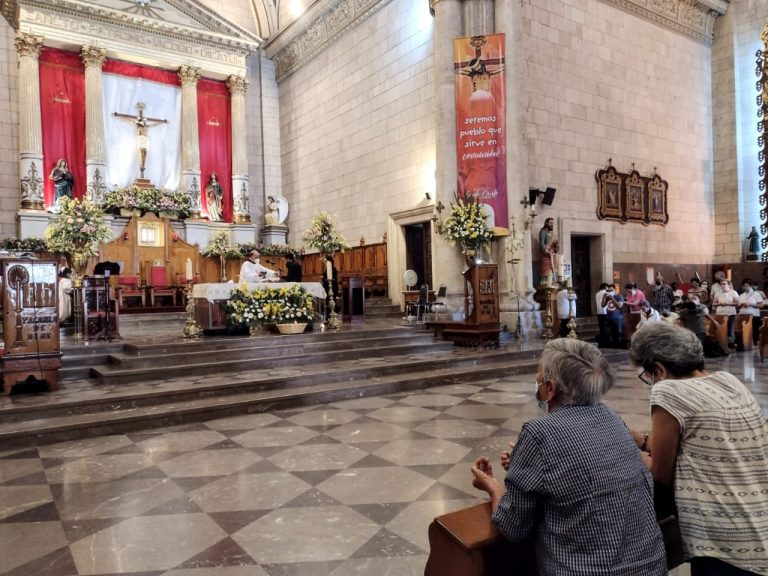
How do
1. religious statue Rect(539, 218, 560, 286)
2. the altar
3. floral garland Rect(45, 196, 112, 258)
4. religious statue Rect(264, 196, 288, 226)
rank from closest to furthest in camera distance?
the altar → floral garland Rect(45, 196, 112, 258) → religious statue Rect(539, 218, 560, 286) → religious statue Rect(264, 196, 288, 226)

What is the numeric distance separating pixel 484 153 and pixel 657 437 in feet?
32.1

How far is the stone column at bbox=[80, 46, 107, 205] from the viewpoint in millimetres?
15227

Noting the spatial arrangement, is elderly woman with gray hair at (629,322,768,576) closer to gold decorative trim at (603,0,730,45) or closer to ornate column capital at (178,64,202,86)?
gold decorative trim at (603,0,730,45)

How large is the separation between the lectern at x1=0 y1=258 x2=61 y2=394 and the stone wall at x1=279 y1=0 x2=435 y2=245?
8367 millimetres

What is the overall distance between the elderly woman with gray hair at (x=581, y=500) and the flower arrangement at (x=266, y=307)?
7782mm

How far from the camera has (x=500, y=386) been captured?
7098 millimetres

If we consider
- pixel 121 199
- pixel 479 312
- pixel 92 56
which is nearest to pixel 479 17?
pixel 479 312

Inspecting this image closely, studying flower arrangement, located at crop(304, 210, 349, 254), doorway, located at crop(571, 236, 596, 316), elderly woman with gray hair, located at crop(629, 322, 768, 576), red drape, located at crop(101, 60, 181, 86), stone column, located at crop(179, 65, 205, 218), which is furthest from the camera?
stone column, located at crop(179, 65, 205, 218)

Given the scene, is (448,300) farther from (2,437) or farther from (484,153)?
(2,437)

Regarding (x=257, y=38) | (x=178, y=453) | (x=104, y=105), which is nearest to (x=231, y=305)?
(x=178, y=453)

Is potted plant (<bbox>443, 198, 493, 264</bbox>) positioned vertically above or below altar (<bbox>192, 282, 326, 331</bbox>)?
above

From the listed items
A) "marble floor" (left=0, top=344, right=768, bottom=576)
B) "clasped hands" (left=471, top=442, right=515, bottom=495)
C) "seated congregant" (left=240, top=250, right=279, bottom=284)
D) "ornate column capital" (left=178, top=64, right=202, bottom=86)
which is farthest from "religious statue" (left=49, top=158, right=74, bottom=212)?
"clasped hands" (left=471, top=442, right=515, bottom=495)

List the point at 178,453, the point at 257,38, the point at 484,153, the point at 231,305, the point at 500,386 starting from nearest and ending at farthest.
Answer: the point at 178,453, the point at 500,386, the point at 231,305, the point at 484,153, the point at 257,38

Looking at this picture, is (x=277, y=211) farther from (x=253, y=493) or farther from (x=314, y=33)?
(x=253, y=493)
